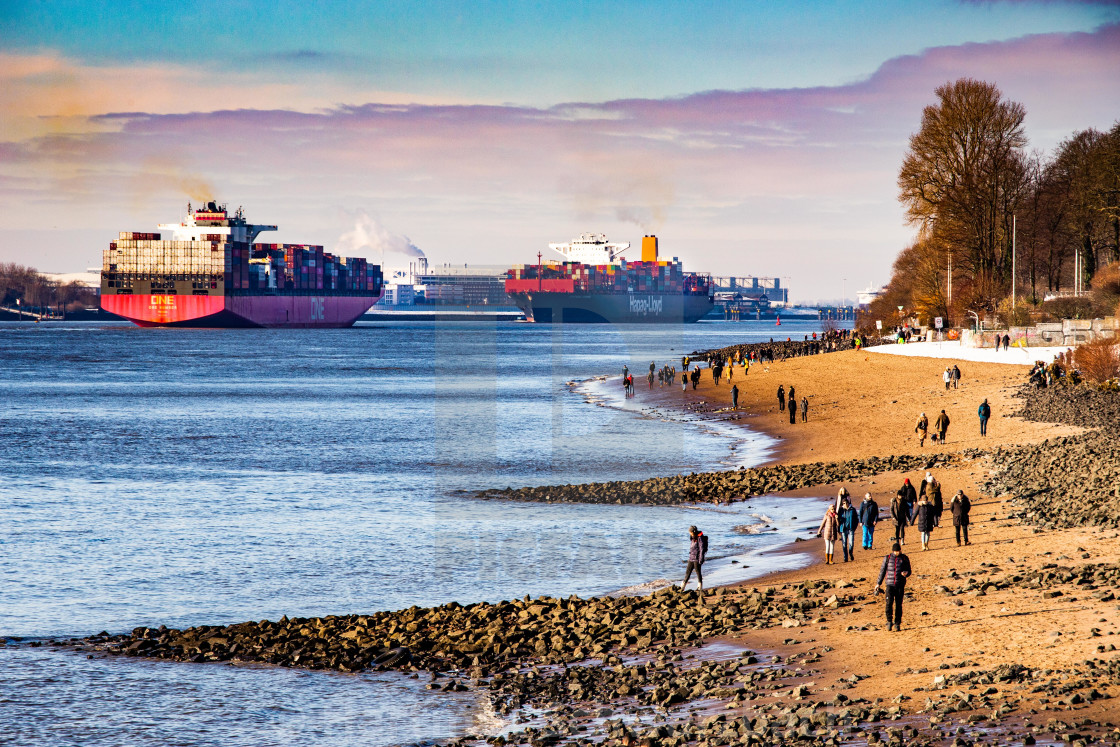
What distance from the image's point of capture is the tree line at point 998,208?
202 feet

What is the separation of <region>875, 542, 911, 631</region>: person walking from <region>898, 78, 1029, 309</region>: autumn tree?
54.5 meters

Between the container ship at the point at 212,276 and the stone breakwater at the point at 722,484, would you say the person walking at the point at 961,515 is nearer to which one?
the stone breakwater at the point at 722,484

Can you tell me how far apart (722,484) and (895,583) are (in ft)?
50.4

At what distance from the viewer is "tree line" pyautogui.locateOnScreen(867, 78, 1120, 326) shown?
202ft

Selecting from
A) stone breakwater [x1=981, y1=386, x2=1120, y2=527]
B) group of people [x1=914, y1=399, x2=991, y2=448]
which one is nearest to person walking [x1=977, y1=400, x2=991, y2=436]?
group of people [x1=914, y1=399, x2=991, y2=448]

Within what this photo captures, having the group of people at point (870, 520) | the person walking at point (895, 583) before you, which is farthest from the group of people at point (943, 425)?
the person walking at point (895, 583)

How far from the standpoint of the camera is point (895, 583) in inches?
527

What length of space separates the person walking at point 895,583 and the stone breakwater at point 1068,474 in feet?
23.8

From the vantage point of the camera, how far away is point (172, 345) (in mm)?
135500

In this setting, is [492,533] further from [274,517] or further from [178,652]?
[178,652]

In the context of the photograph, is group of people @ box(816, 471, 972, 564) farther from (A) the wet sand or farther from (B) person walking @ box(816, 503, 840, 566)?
(A) the wet sand

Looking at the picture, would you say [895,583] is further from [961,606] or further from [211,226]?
[211,226]

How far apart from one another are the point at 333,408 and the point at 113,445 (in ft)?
54.9

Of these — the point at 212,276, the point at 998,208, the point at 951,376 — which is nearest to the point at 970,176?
the point at 998,208
